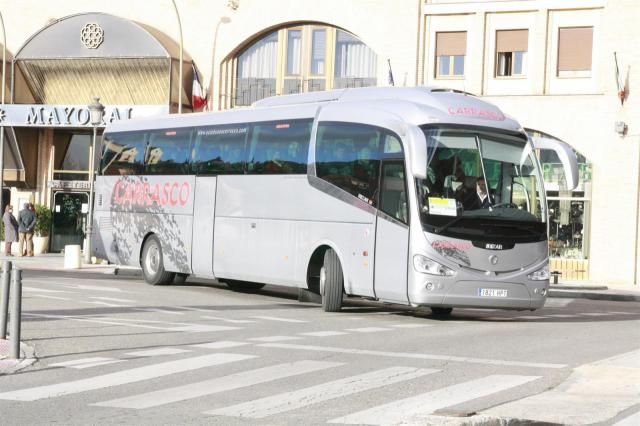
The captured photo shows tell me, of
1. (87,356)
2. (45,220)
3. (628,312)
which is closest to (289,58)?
(45,220)

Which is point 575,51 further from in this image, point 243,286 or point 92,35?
point 92,35

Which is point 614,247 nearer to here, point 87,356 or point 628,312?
point 628,312

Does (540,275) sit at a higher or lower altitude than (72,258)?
higher

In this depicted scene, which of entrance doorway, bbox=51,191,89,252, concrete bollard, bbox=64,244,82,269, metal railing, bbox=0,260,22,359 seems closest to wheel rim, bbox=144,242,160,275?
concrete bollard, bbox=64,244,82,269

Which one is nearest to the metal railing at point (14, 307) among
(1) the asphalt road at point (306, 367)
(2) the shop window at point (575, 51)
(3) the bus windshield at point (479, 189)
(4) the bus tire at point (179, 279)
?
(1) the asphalt road at point (306, 367)

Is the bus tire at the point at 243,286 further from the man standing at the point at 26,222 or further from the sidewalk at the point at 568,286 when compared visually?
the man standing at the point at 26,222

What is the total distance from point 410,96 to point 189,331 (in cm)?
587

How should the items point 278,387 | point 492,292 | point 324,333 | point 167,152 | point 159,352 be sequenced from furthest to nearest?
point 167,152
point 492,292
point 324,333
point 159,352
point 278,387

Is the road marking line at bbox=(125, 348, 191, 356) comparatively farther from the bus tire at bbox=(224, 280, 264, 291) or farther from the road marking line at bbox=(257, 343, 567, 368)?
the bus tire at bbox=(224, 280, 264, 291)

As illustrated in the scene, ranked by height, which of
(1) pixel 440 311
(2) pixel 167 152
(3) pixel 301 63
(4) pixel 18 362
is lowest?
(1) pixel 440 311

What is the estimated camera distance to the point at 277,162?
22203 millimetres

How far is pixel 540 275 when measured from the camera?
757 inches

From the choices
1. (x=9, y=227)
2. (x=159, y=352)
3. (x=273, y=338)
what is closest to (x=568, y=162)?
(x=273, y=338)

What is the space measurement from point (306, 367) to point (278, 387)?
4.70 ft
